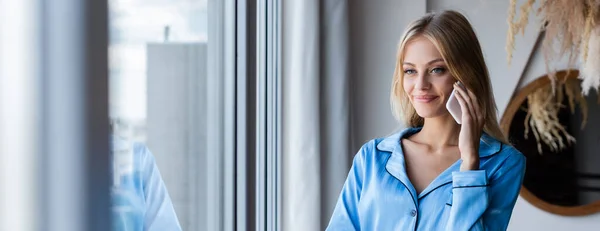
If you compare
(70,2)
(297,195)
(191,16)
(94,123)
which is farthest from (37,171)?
(297,195)

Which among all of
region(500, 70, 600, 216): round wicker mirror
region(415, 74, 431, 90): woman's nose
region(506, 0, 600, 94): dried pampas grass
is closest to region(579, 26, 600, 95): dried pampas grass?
region(506, 0, 600, 94): dried pampas grass

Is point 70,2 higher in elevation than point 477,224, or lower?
higher

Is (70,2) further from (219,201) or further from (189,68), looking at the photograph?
(219,201)

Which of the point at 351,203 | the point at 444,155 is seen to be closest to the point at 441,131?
the point at 444,155

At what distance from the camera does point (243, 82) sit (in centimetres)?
178

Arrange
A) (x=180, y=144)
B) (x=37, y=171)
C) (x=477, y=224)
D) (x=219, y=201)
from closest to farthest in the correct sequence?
(x=37, y=171), (x=477, y=224), (x=180, y=144), (x=219, y=201)

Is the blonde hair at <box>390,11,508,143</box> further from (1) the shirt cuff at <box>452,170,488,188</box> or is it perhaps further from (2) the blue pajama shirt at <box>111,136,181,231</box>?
(2) the blue pajama shirt at <box>111,136,181,231</box>

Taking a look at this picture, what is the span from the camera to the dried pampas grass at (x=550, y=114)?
2164 millimetres

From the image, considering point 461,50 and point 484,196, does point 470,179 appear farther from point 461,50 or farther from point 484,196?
point 461,50

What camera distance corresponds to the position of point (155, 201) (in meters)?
1.25

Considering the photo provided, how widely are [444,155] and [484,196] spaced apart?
157 millimetres

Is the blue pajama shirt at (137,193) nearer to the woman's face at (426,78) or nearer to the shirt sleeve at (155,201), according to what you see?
the shirt sleeve at (155,201)

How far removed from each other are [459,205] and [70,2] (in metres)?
0.86

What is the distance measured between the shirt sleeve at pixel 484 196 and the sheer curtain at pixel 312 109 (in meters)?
0.82
